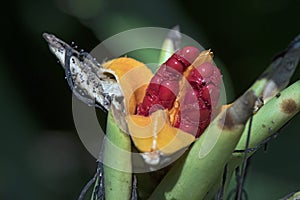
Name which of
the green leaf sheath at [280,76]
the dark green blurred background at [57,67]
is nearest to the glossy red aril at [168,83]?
the green leaf sheath at [280,76]

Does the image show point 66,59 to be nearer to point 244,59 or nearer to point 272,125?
point 272,125

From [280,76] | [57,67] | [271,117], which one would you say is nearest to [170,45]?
[280,76]

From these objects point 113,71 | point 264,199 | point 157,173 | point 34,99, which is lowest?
point 264,199

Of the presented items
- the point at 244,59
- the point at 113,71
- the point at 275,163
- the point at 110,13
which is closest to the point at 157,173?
the point at 113,71

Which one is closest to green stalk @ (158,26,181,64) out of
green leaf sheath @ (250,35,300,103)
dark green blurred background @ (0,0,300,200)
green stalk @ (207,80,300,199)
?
green leaf sheath @ (250,35,300,103)

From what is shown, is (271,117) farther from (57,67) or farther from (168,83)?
(57,67)

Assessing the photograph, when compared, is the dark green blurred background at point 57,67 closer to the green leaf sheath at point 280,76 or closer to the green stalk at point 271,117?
the green leaf sheath at point 280,76
